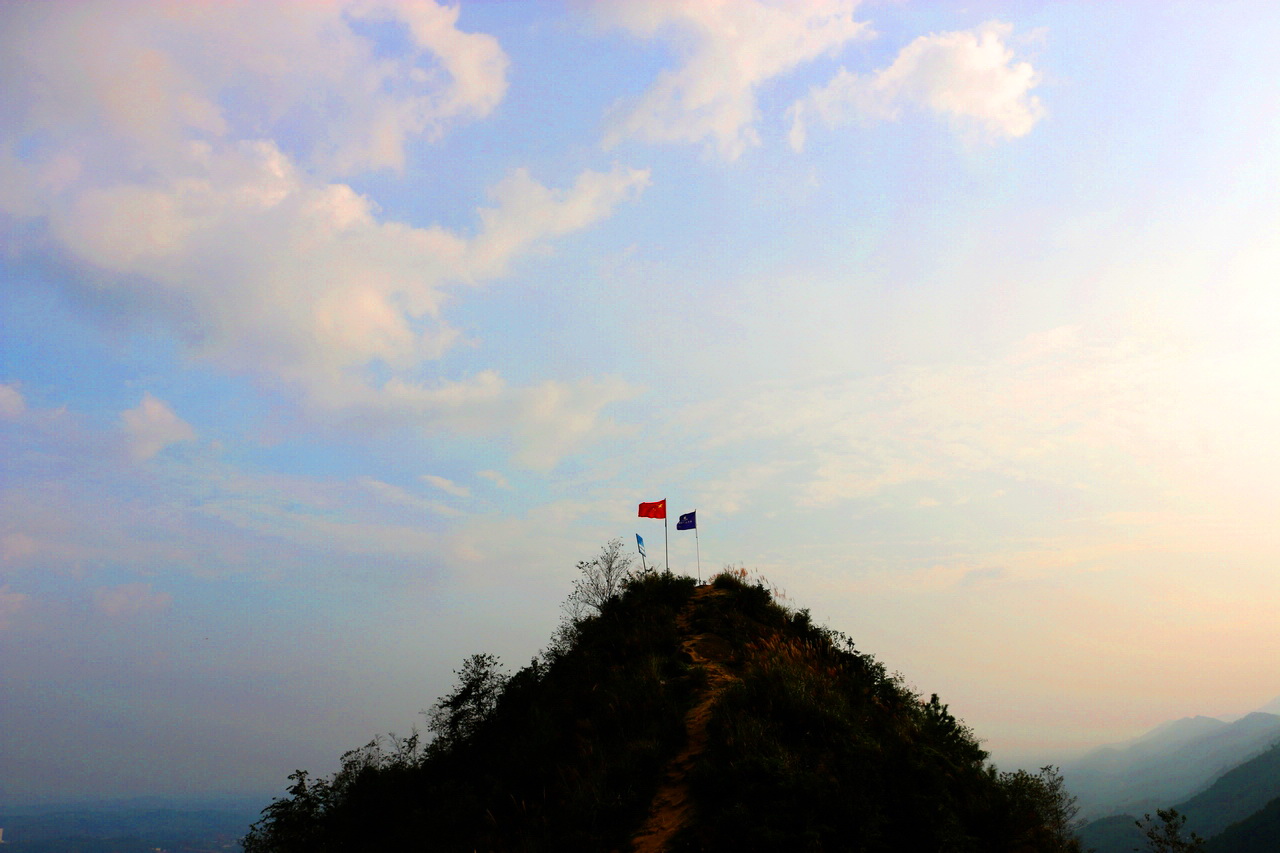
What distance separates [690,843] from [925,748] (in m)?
6.29

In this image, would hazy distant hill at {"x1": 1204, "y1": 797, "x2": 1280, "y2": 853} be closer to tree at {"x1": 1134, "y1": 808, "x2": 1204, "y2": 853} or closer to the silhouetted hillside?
tree at {"x1": 1134, "y1": 808, "x2": 1204, "y2": 853}

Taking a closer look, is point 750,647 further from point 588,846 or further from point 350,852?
point 350,852

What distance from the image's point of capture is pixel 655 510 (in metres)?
34.1

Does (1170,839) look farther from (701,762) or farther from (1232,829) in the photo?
(1232,829)

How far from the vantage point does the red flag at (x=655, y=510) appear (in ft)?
112

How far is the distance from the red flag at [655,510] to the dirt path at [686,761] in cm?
960

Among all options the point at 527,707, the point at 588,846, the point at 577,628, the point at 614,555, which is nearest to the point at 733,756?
the point at 588,846

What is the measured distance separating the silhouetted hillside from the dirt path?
50 millimetres

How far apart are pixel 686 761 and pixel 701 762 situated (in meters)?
1.22

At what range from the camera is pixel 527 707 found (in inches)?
1013

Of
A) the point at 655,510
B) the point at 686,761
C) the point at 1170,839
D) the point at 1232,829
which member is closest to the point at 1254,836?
the point at 1232,829

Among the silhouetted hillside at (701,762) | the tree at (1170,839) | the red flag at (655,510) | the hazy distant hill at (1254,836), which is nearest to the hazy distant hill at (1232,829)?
the hazy distant hill at (1254,836)

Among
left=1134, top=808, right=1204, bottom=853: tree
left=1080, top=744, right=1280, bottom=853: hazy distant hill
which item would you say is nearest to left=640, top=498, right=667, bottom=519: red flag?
left=1134, top=808, right=1204, bottom=853: tree

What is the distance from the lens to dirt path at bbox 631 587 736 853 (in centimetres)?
1409
